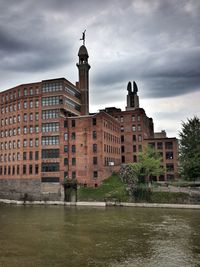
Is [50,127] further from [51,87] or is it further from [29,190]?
[29,190]

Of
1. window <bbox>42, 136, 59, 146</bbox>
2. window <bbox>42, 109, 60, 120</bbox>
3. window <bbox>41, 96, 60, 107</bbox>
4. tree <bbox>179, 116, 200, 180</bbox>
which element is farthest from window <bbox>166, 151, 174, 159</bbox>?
window <bbox>41, 96, 60, 107</bbox>

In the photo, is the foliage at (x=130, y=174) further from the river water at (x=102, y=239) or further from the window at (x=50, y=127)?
the river water at (x=102, y=239)

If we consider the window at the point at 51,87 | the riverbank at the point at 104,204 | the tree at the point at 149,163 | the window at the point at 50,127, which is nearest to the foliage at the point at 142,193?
the riverbank at the point at 104,204

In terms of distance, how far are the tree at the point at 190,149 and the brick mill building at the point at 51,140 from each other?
2014cm

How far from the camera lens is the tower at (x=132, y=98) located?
113 m

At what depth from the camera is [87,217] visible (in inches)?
1965

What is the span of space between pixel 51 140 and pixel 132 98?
48281 millimetres

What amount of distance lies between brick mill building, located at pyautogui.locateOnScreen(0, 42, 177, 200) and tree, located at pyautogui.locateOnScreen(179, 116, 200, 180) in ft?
66.1

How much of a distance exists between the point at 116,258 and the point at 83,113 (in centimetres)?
6297

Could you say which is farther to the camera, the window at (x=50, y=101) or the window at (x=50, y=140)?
the window at (x=50, y=140)

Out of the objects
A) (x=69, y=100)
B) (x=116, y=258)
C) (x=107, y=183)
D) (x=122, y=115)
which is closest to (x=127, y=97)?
(x=122, y=115)

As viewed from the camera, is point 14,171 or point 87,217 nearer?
point 87,217

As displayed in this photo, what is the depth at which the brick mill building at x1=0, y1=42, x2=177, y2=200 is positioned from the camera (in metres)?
73.9

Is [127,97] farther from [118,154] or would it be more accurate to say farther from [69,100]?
[69,100]
